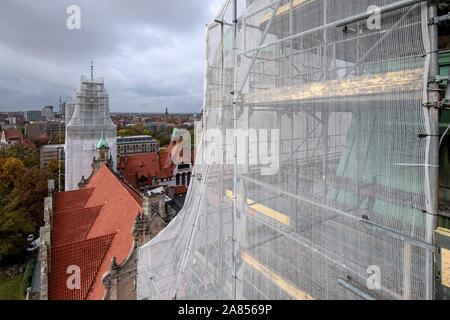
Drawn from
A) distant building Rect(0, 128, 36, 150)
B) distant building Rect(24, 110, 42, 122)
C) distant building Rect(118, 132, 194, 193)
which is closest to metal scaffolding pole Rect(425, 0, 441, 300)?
distant building Rect(118, 132, 194, 193)

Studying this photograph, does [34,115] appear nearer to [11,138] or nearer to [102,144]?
[11,138]

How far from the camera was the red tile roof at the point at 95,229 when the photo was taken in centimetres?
889

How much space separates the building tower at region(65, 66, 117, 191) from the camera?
2312cm

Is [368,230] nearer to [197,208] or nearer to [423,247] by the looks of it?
[423,247]

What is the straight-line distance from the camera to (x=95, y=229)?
1228cm

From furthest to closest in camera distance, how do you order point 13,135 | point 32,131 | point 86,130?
point 32,131
point 13,135
point 86,130

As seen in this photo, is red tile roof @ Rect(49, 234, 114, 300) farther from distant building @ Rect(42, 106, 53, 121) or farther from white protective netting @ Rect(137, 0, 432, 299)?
distant building @ Rect(42, 106, 53, 121)

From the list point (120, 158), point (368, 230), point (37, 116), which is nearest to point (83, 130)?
point (120, 158)

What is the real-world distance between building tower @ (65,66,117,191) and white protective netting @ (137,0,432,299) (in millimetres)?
20442

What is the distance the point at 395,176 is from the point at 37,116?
161 m

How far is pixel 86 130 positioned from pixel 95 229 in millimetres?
13666

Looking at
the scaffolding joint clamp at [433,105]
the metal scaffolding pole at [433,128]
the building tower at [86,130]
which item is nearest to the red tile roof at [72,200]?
the building tower at [86,130]

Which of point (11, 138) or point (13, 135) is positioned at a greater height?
point (13, 135)

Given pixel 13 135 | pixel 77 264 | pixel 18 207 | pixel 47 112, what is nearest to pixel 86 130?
pixel 18 207
